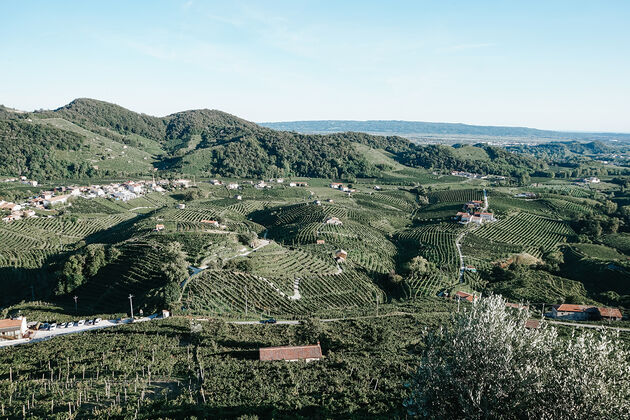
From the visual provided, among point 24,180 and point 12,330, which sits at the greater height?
point 24,180

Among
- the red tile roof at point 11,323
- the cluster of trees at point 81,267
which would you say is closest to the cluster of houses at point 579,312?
the red tile roof at point 11,323

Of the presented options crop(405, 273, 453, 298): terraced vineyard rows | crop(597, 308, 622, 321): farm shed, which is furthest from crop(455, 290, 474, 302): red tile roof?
crop(597, 308, 622, 321): farm shed

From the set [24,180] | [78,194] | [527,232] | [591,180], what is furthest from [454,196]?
[24,180]

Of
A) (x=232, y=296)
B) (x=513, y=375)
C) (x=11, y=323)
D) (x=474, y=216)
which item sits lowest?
(x=232, y=296)

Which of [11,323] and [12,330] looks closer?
[12,330]

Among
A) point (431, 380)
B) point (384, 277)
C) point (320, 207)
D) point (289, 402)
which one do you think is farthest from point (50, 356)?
point (320, 207)

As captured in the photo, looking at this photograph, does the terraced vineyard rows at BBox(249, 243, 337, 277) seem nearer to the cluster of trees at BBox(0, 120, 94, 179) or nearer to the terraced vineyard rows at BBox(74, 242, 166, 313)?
the terraced vineyard rows at BBox(74, 242, 166, 313)

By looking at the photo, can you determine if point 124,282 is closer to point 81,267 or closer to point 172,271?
point 81,267
